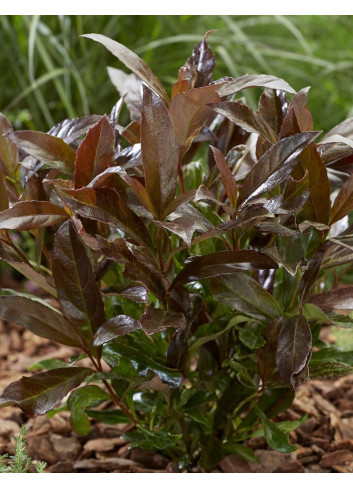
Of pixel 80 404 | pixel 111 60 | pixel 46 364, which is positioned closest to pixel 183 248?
pixel 80 404

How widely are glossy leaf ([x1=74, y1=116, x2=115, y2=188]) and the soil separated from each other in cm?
51

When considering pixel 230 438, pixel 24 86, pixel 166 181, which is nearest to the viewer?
pixel 166 181

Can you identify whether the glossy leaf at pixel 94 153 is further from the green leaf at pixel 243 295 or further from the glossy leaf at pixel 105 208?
the green leaf at pixel 243 295

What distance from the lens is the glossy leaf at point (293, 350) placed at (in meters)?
0.76

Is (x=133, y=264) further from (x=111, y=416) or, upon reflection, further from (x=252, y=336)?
(x=111, y=416)

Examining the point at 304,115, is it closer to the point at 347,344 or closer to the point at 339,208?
the point at 339,208

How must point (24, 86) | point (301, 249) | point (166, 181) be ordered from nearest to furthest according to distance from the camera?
point (166, 181), point (301, 249), point (24, 86)

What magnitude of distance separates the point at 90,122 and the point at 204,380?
396 millimetres

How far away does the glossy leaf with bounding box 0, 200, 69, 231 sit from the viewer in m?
0.74

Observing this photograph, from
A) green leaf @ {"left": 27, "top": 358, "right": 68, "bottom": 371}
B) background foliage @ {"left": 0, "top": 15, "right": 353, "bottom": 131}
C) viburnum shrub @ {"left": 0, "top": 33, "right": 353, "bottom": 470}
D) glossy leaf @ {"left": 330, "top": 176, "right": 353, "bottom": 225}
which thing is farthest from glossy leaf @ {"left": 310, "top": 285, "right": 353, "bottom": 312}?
background foliage @ {"left": 0, "top": 15, "right": 353, "bottom": 131}

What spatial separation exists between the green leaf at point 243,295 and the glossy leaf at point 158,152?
0.13m

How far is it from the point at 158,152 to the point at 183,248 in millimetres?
134

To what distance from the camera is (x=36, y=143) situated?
2.64ft

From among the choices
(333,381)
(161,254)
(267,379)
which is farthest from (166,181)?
(333,381)
